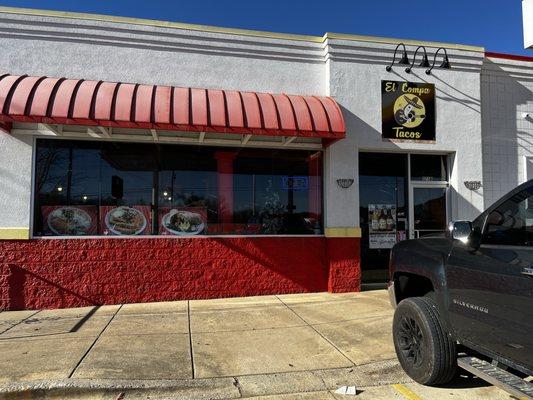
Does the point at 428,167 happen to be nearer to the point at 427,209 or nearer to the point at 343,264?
the point at 427,209

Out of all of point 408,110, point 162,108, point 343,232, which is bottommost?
point 343,232

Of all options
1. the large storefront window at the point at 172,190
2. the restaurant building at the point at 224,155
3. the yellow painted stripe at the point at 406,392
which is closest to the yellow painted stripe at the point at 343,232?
the restaurant building at the point at 224,155

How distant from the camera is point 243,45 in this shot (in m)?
9.37

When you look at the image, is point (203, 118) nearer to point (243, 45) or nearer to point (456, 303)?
point (243, 45)

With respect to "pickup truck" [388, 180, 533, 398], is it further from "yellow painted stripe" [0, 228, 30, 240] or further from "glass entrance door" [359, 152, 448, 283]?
"yellow painted stripe" [0, 228, 30, 240]

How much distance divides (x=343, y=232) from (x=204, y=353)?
179 inches

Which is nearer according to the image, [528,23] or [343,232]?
[528,23]

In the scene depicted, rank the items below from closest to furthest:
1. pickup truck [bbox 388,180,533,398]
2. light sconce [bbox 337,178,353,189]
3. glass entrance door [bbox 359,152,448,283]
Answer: pickup truck [bbox 388,180,533,398] → light sconce [bbox 337,178,353,189] → glass entrance door [bbox 359,152,448,283]

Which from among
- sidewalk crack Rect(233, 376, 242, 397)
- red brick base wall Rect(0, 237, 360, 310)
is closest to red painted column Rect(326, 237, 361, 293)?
red brick base wall Rect(0, 237, 360, 310)

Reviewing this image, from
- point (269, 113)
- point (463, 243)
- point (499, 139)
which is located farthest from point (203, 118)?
point (499, 139)

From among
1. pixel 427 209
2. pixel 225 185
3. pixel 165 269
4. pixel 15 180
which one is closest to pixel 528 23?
pixel 427 209

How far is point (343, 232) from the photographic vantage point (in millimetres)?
9312

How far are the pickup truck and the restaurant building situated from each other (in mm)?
4424

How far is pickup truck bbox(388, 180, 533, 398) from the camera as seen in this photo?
11.1 feet
